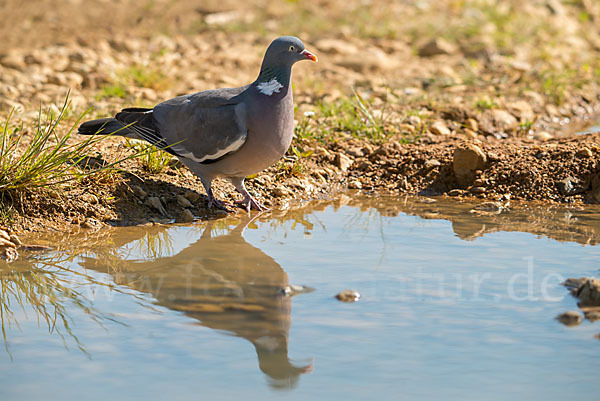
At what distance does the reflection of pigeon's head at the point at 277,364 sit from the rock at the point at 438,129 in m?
Answer: 3.91

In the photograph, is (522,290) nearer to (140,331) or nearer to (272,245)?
(272,245)

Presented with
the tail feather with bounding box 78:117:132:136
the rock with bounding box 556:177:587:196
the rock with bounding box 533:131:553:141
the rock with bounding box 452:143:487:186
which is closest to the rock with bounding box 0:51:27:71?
the tail feather with bounding box 78:117:132:136

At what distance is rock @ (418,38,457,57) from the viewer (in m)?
9.36

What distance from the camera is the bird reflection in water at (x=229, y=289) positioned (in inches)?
115

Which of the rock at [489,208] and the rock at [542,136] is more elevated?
the rock at [542,136]

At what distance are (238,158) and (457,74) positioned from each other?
4.48 m

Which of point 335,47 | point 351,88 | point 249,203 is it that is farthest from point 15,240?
point 335,47

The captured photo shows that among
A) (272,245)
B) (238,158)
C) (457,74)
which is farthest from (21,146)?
(457,74)

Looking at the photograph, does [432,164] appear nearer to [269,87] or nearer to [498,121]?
[498,121]

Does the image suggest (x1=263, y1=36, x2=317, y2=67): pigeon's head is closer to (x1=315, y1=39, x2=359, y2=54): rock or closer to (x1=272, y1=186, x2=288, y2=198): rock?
(x1=272, y1=186, x2=288, y2=198): rock

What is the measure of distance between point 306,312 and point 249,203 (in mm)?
1960

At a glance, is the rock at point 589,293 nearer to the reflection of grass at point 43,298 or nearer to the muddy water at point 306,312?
the muddy water at point 306,312

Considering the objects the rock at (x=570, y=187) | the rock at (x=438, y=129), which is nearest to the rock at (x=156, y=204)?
the rock at (x=438, y=129)

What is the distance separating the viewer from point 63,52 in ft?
28.0
